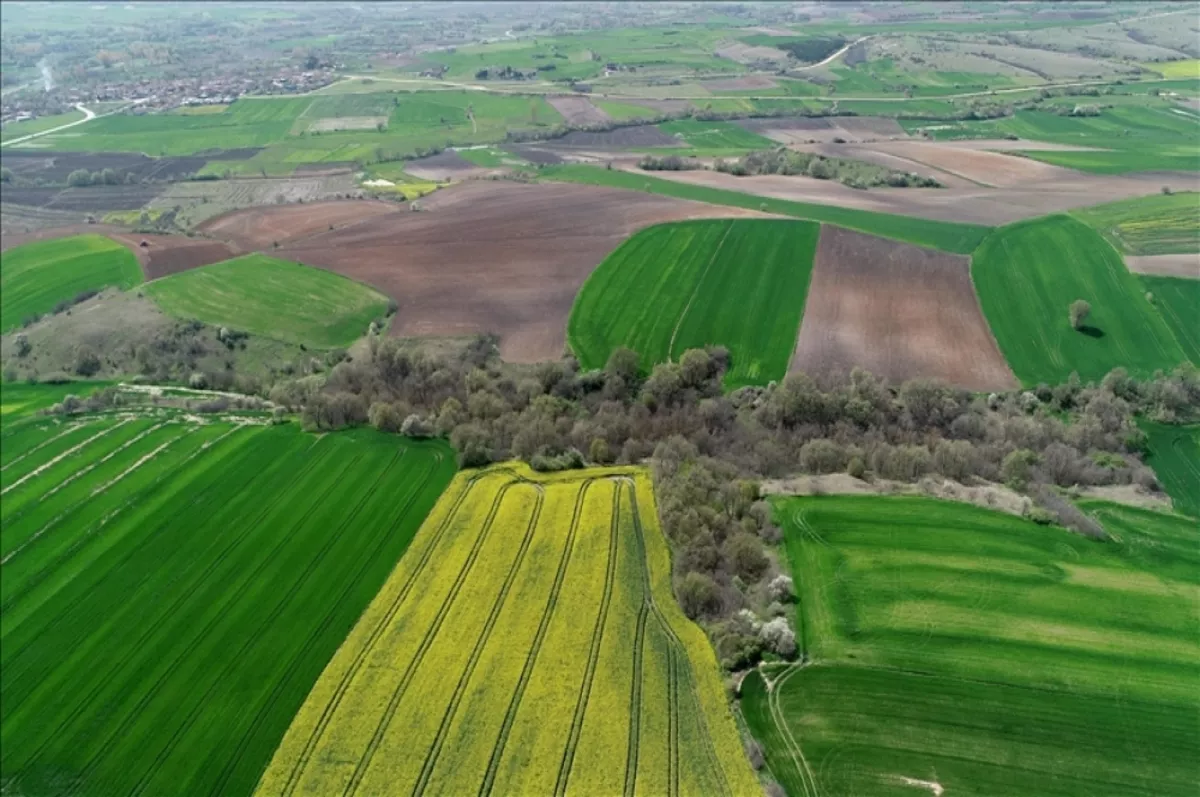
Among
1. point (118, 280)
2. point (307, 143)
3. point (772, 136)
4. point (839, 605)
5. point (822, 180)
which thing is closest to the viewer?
point (839, 605)

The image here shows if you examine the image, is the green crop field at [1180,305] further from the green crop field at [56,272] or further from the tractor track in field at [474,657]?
the green crop field at [56,272]

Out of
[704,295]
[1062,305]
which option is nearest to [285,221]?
[704,295]

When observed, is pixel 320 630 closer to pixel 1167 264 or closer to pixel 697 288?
pixel 697 288

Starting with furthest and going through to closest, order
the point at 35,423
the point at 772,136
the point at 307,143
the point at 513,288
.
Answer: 1. the point at 307,143
2. the point at 772,136
3. the point at 513,288
4. the point at 35,423

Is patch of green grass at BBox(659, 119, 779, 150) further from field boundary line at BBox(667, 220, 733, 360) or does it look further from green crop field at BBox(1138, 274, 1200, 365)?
green crop field at BBox(1138, 274, 1200, 365)

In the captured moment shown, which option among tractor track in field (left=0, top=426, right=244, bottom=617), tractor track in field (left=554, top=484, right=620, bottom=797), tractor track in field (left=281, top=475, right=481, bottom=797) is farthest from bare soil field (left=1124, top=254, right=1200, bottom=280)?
tractor track in field (left=0, top=426, right=244, bottom=617)

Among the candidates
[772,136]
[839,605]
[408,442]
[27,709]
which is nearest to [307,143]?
[772,136]

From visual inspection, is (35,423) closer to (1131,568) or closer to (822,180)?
(1131,568)

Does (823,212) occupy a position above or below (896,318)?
above
